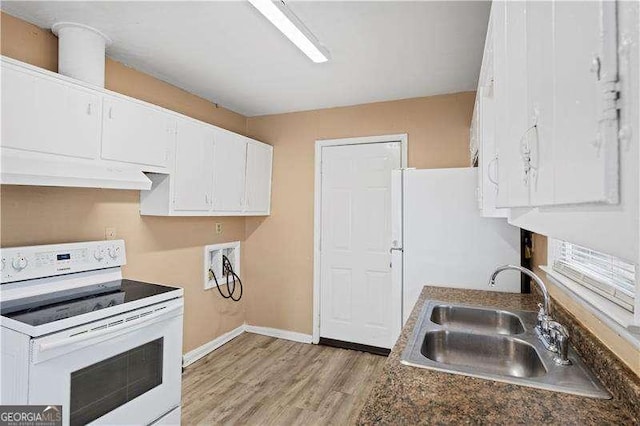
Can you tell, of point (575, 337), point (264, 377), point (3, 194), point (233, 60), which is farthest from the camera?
point (264, 377)

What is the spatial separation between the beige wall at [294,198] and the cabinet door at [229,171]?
0.57 m

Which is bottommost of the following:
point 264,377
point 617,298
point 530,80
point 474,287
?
point 264,377

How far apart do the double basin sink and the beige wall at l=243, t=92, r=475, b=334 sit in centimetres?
177

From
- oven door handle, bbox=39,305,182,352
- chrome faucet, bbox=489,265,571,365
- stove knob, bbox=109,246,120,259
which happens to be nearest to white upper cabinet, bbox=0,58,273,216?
stove knob, bbox=109,246,120,259

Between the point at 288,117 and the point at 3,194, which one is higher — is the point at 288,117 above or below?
above

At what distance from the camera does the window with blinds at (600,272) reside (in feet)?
3.59

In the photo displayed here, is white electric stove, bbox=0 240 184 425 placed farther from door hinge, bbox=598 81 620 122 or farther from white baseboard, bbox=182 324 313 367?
door hinge, bbox=598 81 620 122

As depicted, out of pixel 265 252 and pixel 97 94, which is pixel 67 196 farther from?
pixel 265 252

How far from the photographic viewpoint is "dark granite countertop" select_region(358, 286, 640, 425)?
88 cm

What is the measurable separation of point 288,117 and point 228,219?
132 cm

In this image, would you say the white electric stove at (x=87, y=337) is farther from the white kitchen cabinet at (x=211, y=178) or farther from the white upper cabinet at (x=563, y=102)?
the white upper cabinet at (x=563, y=102)

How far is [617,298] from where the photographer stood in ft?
3.75

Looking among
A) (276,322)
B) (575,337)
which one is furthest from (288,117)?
(575,337)

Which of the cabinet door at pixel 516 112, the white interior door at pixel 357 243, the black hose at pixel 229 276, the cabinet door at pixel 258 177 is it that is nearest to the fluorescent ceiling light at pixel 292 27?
the cabinet door at pixel 516 112
